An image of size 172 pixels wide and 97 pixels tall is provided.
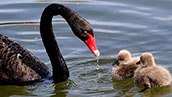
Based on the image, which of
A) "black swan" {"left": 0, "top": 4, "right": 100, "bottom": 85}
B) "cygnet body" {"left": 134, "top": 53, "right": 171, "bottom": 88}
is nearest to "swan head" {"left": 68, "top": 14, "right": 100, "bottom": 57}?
"black swan" {"left": 0, "top": 4, "right": 100, "bottom": 85}

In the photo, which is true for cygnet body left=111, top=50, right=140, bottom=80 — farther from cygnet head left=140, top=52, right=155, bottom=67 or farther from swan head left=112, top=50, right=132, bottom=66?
cygnet head left=140, top=52, right=155, bottom=67

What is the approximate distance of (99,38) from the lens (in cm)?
749

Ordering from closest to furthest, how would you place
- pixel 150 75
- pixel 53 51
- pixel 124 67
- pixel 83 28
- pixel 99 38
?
pixel 83 28 → pixel 150 75 → pixel 124 67 → pixel 53 51 → pixel 99 38

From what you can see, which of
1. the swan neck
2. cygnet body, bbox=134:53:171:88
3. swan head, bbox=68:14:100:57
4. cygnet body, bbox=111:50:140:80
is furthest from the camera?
the swan neck

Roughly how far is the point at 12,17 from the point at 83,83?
2.91m

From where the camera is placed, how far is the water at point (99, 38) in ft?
19.2

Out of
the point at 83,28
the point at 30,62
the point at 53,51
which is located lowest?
the point at 30,62

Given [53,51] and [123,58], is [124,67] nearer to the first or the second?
[123,58]

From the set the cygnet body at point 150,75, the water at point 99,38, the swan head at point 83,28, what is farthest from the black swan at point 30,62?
the cygnet body at point 150,75

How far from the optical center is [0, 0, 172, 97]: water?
5.86m

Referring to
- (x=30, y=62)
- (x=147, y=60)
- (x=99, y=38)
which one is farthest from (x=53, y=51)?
(x=99, y=38)

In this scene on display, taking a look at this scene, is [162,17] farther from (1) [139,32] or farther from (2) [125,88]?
(2) [125,88]

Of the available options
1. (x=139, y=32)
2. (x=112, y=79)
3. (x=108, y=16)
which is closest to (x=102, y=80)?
(x=112, y=79)

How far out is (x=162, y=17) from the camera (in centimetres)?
810
